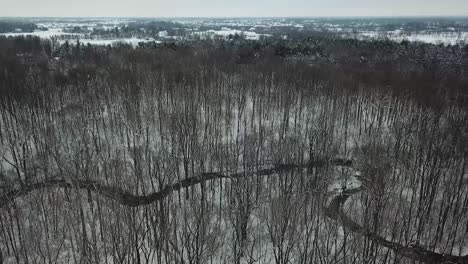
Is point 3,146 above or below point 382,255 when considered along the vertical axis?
above

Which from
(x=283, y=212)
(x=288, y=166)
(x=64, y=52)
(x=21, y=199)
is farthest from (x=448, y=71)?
(x=64, y=52)

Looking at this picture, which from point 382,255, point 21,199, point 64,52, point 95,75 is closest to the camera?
point 382,255

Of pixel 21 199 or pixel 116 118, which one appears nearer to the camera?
pixel 21 199

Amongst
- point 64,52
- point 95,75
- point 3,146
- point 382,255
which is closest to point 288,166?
point 382,255

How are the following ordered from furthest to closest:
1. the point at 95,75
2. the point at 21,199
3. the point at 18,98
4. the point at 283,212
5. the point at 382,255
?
the point at 95,75 → the point at 18,98 → the point at 21,199 → the point at 382,255 → the point at 283,212

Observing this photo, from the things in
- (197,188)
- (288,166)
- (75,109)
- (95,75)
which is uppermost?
(95,75)

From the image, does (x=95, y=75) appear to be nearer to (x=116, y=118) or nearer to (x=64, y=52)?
(x=116, y=118)

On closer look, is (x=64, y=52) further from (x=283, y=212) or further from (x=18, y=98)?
(x=283, y=212)
